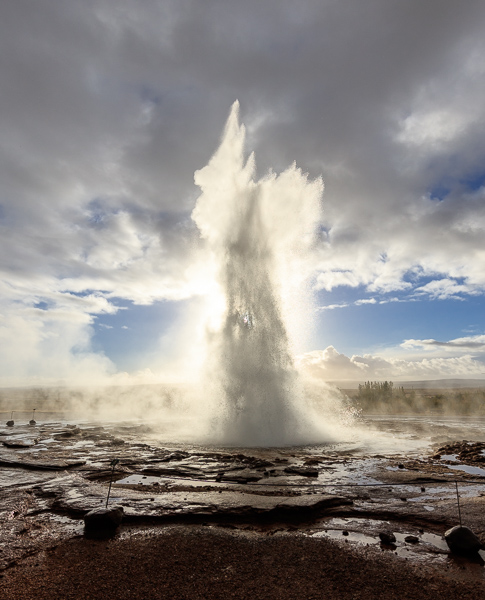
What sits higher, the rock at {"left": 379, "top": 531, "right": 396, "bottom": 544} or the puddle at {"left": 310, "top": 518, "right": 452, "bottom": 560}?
the rock at {"left": 379, "top": 531, "right": 396, "bottom": 544}

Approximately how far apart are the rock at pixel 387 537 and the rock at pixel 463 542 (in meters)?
1.06

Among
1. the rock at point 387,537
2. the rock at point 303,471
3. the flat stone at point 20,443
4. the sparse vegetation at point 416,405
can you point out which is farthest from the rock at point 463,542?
the sparse vegetation at point 416,405

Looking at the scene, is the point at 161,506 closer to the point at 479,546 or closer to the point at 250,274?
the point at 479,546

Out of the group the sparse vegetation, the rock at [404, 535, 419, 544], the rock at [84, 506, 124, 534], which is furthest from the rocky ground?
the sparse vegetation

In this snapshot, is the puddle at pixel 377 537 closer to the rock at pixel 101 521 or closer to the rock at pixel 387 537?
the rock at pixel 387 537

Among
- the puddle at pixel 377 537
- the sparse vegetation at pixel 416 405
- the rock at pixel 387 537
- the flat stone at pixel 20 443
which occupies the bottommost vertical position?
the puddle at pixel 377 537

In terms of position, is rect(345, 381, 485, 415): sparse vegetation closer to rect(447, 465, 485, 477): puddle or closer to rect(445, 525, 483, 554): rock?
rect(447, 465, 485, 477): puddle

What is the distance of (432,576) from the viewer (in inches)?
243

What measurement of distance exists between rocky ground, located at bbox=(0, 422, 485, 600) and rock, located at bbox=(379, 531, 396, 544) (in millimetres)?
41

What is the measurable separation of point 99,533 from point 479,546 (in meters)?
7.96

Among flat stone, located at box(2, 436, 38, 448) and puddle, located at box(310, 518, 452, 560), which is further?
flat stone, located at box(2, 436, 38, 448)

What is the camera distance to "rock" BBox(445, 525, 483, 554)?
23.1ft

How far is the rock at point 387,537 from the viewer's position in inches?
298

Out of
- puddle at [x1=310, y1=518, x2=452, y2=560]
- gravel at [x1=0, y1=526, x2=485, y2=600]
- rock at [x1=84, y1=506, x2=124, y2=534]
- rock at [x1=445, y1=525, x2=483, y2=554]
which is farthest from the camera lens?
rock at [x1=84, y1=506, x2=124, y2=534]
